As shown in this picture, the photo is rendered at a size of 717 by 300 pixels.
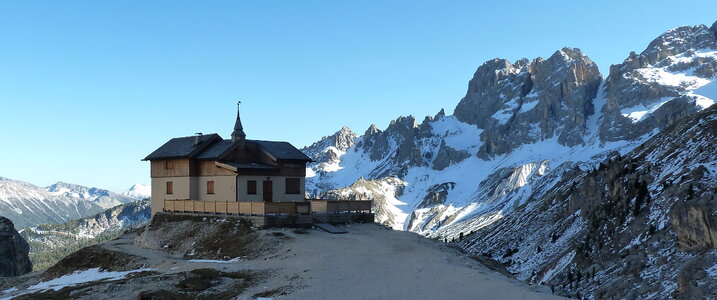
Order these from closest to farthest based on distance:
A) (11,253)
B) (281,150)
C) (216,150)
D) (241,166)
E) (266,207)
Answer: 1. (266,207)
2. (241,166)
3. (216,150)
4. (281,150)
5. (11,253)

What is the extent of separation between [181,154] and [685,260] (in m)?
44.3

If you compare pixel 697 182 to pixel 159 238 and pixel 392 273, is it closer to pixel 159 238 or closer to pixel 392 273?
pixel 392 273

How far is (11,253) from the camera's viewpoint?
293 ft

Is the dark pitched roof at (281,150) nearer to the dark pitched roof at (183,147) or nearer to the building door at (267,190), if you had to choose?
the building door at (267,190)

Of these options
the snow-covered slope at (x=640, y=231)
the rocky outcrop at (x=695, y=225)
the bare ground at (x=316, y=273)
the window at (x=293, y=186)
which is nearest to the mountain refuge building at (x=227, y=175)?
the window at (x=293, y=186)

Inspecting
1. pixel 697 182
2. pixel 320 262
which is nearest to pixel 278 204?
pixel 320 262

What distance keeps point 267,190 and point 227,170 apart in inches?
168

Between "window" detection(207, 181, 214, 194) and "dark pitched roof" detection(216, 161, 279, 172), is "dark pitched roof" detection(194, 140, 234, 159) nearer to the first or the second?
"dark pitched roof" detection(216, 161, 279, 172)

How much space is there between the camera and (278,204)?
147ft

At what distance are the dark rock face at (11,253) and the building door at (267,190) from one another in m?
53.0

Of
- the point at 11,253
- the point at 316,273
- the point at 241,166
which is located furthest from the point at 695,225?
the point at 11,253

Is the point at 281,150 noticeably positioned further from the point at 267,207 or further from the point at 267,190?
the point at 267,207

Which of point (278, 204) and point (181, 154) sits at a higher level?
point (181, 154)

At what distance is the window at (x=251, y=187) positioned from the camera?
175ft
